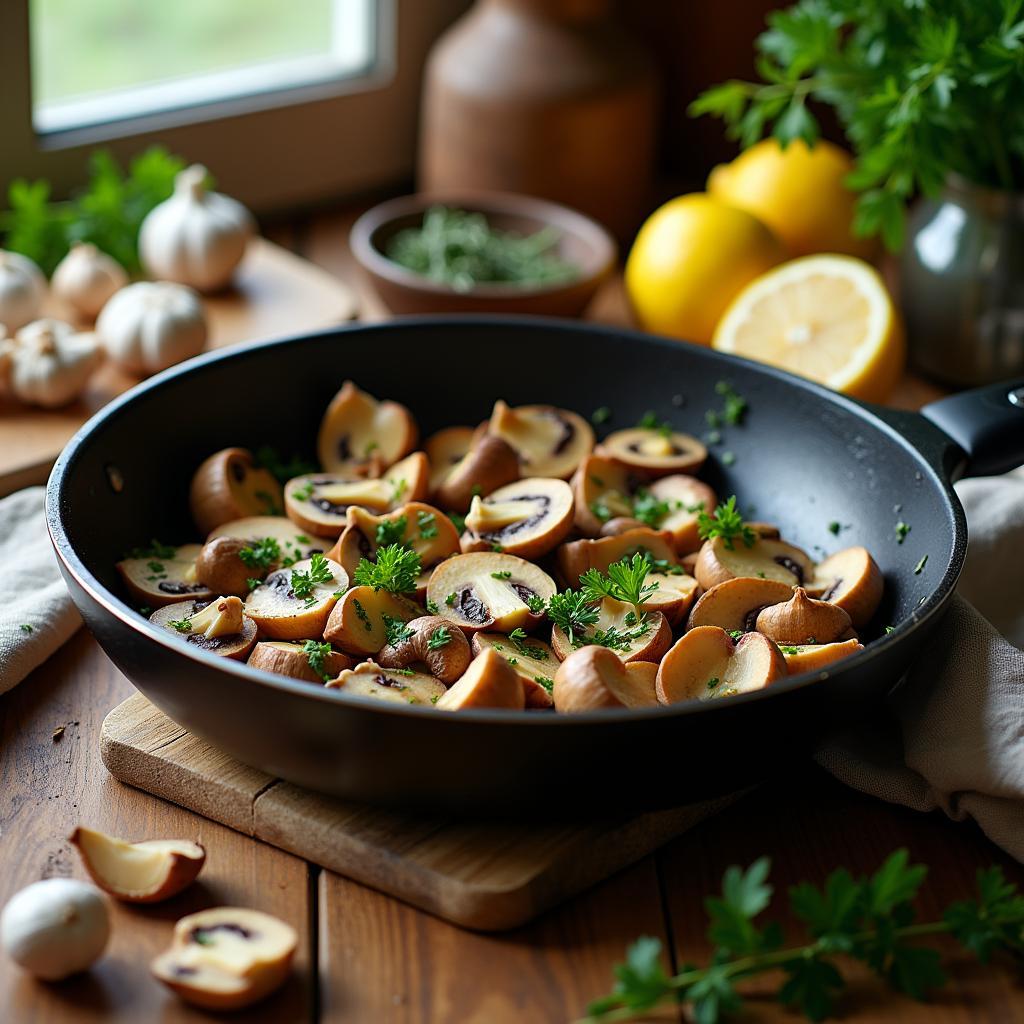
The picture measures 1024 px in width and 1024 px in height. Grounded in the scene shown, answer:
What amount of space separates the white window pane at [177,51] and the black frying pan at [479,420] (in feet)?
2.74

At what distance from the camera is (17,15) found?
6.27ft

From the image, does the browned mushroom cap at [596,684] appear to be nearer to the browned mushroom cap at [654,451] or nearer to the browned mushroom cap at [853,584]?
the browned mushroom cap at [853,584]

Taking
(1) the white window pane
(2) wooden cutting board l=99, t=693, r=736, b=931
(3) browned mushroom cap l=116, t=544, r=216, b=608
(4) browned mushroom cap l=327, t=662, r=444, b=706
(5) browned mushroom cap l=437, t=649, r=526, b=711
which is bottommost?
(2) wooden cutting board l=99, t=693, r=736, b=931

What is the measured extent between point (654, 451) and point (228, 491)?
0.47m

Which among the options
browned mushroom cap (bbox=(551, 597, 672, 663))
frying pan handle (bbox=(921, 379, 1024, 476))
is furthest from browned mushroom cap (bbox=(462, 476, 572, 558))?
frying pan handle (bbox=(921, 379, 1024, 476))

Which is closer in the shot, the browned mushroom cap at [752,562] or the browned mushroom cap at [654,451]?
the browned mushroom cap at [752,562]

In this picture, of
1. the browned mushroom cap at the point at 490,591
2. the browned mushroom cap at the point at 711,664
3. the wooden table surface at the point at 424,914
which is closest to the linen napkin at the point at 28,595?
the wooden table surface at the point at 424,914

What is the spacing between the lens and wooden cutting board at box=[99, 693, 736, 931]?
40.4 inches

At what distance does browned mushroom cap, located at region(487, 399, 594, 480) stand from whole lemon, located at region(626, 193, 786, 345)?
42cm

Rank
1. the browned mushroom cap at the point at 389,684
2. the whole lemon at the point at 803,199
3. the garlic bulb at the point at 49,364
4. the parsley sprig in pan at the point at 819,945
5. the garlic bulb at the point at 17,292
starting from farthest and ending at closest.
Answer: the whole lemon at the point at 803,199
the garlic bulb at the point at 17,292
the garlic bulb at the point at 49,364
the browned mushroom cap at the point at 389,684
the parsley sprig in pan at the point at 819,945

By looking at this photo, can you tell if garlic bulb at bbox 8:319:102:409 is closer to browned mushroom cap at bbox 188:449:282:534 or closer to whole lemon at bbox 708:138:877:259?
browned mushroom cap at bbox 188:449:282:534

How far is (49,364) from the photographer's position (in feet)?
5.37

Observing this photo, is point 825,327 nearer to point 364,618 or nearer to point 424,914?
point 364,618

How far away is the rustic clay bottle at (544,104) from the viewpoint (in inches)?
84.8
